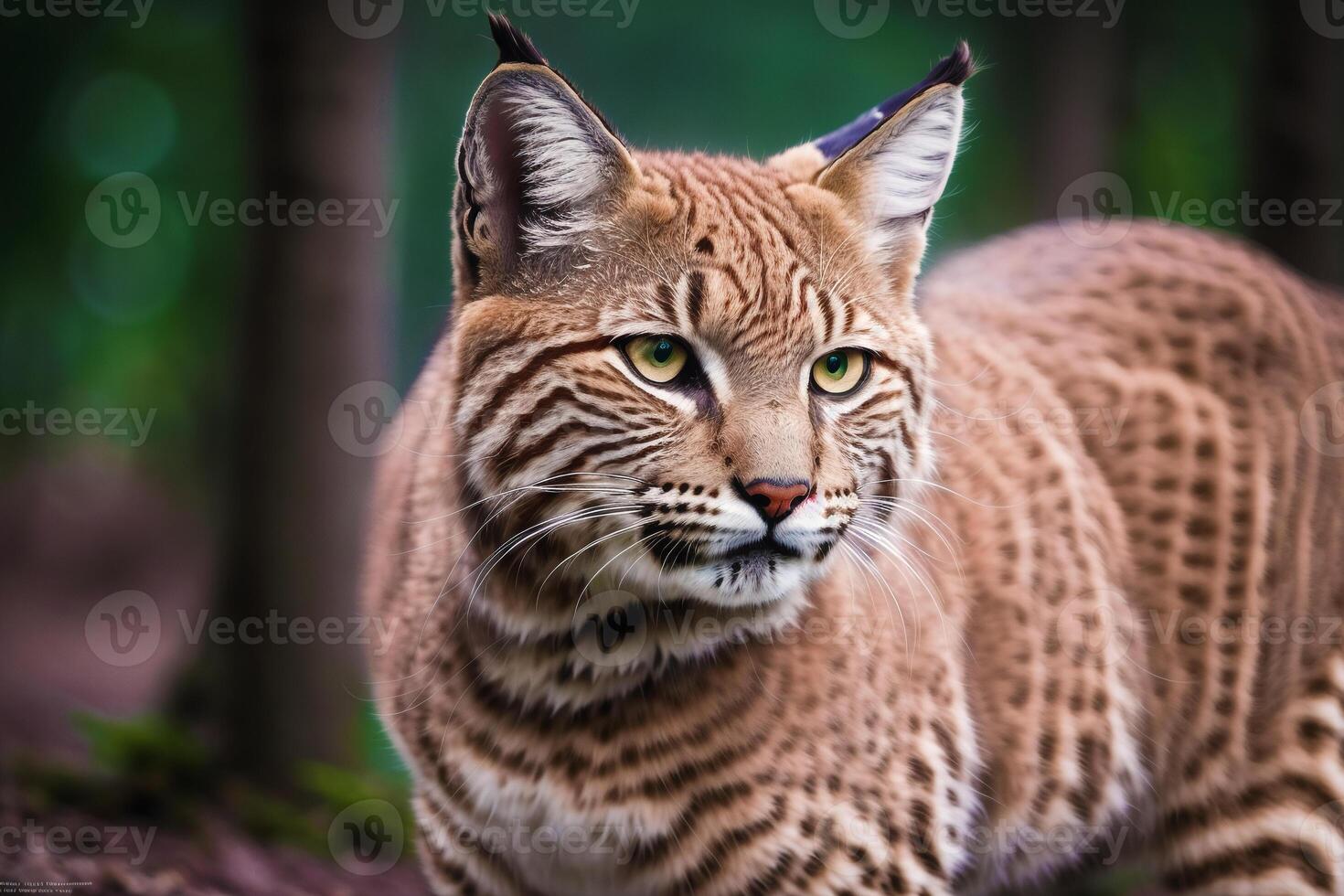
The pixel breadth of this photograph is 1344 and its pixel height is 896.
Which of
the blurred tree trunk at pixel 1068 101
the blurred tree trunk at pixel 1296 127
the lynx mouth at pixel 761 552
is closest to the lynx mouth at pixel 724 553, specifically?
the lynx mouth at pixel 761 552

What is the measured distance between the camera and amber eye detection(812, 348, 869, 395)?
3.01 m

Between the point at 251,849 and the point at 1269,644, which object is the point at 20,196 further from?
the point at 1269,644

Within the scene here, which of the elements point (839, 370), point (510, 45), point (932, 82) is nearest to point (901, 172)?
point (932, 82)

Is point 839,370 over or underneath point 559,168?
underneath

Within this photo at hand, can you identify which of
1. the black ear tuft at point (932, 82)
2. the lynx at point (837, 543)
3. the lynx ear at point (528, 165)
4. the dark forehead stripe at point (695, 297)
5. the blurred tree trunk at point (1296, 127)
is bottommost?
the lynx at point (837, 543)

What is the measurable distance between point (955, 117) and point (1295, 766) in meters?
2.44

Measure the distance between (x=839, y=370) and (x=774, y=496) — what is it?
58 centimetres

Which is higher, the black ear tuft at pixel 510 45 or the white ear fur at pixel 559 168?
the black ear tuft at pixel 510 45

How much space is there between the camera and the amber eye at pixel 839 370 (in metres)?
3.01

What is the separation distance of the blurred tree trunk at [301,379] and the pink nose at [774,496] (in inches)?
127

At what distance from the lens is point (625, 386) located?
2.83 metres

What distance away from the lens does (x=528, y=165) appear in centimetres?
295

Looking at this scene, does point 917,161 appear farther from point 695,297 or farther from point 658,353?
point 658,353

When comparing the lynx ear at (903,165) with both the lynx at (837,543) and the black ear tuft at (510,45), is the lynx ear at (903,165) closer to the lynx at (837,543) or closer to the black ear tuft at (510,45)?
the lynx at (837,543)
